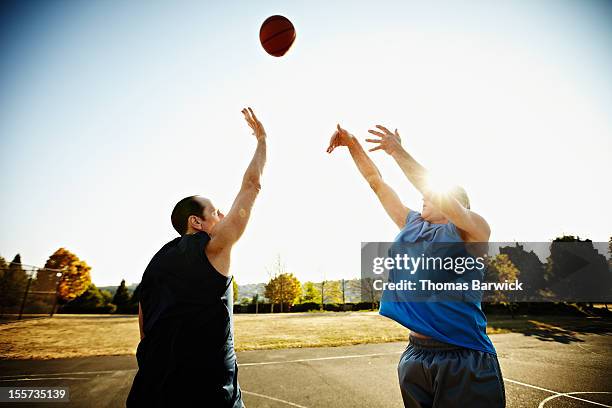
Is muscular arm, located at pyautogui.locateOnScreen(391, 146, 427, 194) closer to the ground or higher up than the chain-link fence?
higher up

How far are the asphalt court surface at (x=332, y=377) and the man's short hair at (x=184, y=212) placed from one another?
4.72m

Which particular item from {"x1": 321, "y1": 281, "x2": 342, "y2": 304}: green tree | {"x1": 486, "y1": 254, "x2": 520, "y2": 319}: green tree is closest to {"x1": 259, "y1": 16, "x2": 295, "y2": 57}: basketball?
{"x1": 486, "y1": 254, "x2": 520, "y2": 319}: green tree

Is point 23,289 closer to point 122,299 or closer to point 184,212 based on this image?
point 184,212

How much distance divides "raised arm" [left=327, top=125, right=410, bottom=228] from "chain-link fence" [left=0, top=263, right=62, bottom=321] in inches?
833

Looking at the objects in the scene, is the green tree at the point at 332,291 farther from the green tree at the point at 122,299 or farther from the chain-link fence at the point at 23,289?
the chain-link fence at the point at 23,289

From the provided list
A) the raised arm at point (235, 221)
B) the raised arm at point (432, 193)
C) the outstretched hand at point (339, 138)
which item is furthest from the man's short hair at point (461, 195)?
the raised arm at point (235, 221)

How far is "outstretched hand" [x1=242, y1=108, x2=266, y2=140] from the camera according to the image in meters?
3.00

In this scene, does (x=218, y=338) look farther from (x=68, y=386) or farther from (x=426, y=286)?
(x=68, y=386)

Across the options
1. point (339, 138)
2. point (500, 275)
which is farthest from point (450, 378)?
point (500, 275)

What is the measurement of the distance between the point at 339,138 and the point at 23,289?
76.3 ft

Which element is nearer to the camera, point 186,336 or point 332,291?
point 186,336

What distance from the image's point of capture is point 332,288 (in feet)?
183

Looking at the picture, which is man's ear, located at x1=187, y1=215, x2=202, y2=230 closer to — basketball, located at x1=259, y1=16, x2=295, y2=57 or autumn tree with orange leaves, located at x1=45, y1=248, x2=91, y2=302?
basketball, located at x1=259, y1=16, x2=295, y2=57

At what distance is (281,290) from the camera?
150 ft
